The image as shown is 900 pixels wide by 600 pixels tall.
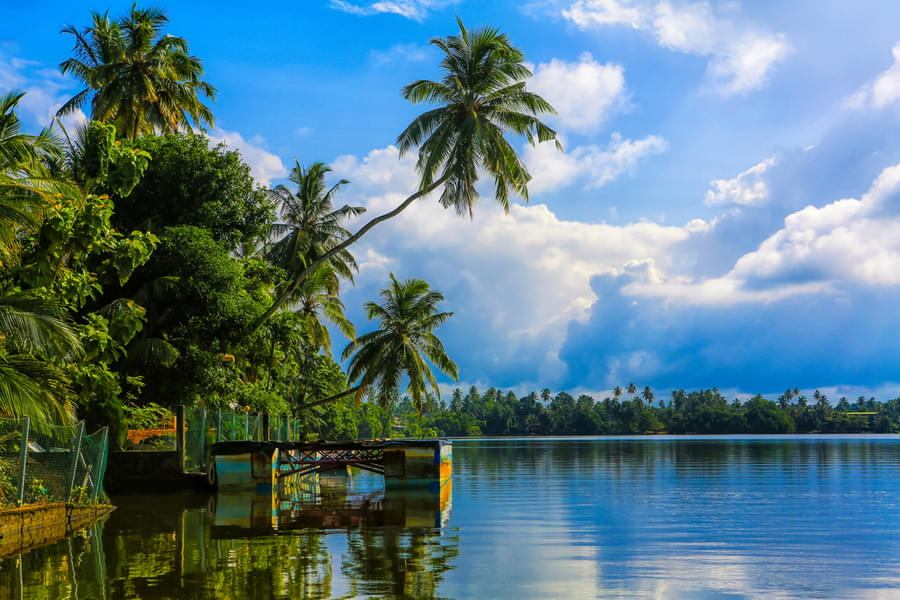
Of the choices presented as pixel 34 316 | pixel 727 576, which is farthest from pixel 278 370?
pixel 727 576

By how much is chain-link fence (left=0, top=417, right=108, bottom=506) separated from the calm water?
1.05 metres

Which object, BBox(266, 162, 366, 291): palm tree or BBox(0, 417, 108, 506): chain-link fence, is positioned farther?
BBox(266, 162, 366, 291): palm tree

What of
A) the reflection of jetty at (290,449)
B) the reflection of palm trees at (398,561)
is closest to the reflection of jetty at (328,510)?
the reflection of jetty at (290,449)

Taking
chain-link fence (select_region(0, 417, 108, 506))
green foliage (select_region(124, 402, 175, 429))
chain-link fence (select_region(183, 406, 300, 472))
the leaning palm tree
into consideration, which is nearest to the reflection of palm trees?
chain-link fence (select_region(0, 417, 108, 506))

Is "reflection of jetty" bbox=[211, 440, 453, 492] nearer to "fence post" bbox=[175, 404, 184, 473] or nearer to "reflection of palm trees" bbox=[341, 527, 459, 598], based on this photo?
"fence post" bbox=[175, 404, 184, 473]

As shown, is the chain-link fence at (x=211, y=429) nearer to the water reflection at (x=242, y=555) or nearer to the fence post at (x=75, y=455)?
the water reflection at (x=242, y=555)

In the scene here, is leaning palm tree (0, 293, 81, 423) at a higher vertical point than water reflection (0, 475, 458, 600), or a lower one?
higher

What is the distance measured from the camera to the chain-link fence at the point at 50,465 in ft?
47.0

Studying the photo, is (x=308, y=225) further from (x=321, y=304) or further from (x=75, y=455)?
(x=75, y=455)

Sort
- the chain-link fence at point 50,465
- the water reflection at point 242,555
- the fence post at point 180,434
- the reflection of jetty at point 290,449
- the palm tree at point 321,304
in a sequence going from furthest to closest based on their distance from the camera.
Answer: the palm tree at point 321,304 < the reflection of jetty at point 290,449 < the fence post at point 180,434 < the chain-link fence at point 50,465 < the water reflection at point 242,555

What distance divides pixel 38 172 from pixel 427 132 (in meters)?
14.9

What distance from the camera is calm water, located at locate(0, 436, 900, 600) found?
10.4 meters

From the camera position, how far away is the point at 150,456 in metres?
24.5

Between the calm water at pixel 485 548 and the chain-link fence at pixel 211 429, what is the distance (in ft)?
6.63
